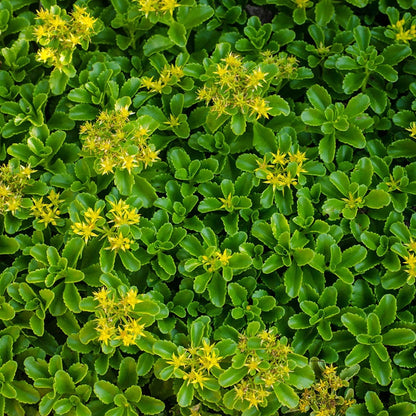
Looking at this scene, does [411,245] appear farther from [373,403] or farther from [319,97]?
[319,97]

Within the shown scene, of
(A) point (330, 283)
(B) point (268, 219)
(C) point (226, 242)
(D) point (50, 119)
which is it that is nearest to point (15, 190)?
(D) point (50, 119)

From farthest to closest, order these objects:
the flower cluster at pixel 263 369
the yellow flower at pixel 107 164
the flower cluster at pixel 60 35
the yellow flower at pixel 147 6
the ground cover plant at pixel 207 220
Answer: the yellow flower at pixel 147 6 < the flower cluster at pixel 60 35 < the yellow flower at pixel 107 164 < the ground cover plant at pixel 207 220 < the flower cluster at pixel 263 369

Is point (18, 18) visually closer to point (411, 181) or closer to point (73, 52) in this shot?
point (73, 52)

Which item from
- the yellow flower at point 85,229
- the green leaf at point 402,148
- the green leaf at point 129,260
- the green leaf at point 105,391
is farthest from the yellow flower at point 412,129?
the green leaf at point 105,391

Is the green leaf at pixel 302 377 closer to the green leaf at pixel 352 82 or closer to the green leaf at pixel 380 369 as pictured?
the green leaf at pixel 380 369

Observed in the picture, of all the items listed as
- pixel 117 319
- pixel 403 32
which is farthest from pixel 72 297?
pixel 403 32

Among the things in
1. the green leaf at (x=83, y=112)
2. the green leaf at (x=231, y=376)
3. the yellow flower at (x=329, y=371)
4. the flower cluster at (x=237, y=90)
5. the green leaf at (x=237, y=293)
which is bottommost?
the yellow flower at (x=329, y=371)
